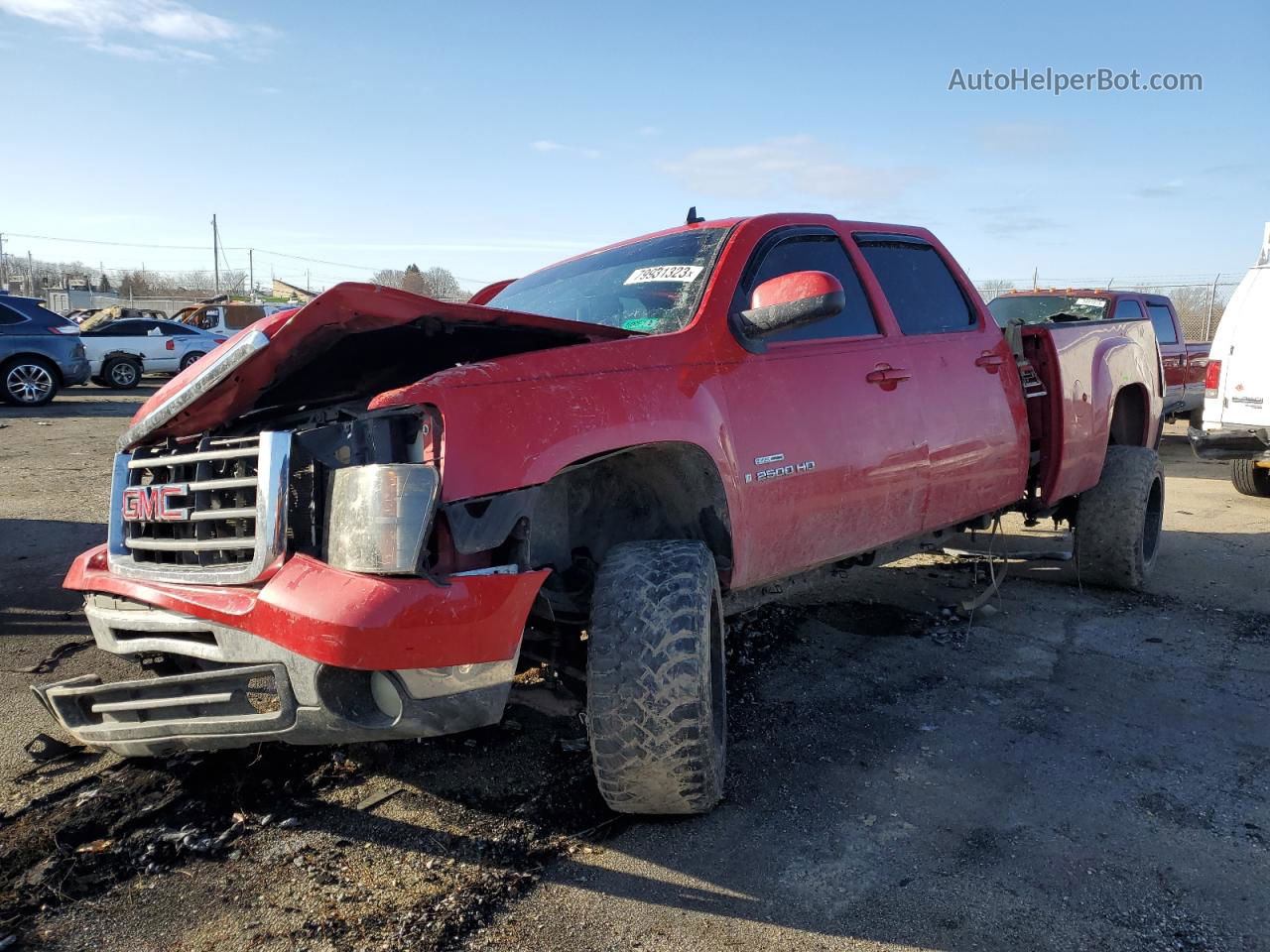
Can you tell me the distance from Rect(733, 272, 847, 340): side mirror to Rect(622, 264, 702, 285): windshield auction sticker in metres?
0.33

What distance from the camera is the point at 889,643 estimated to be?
462cm

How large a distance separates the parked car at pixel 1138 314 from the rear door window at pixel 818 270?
247 inches

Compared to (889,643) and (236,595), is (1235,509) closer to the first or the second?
(889,643)

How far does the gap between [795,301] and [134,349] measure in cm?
1996

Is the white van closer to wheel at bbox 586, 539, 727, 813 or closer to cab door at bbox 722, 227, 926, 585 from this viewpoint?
cab door at bbox 722, 227, 926, 585

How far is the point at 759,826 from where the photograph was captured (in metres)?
2.88

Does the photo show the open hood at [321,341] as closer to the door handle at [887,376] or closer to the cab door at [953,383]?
the door handle at [887,376]

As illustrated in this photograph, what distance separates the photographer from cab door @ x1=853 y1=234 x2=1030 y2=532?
160 inches

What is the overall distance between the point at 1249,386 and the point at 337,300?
8.44 meters

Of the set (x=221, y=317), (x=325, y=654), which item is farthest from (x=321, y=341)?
(x=221, y=317)

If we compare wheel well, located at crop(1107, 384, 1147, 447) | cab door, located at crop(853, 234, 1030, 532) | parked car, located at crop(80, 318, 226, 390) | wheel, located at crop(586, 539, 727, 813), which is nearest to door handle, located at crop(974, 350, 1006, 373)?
cab door, located at crop(853, 234, 1030, 532)

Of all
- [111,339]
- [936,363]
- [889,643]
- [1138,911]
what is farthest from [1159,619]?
[111,339]

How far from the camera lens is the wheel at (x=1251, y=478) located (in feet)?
29.2

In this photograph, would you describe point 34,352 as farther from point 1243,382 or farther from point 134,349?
point 1243,382
